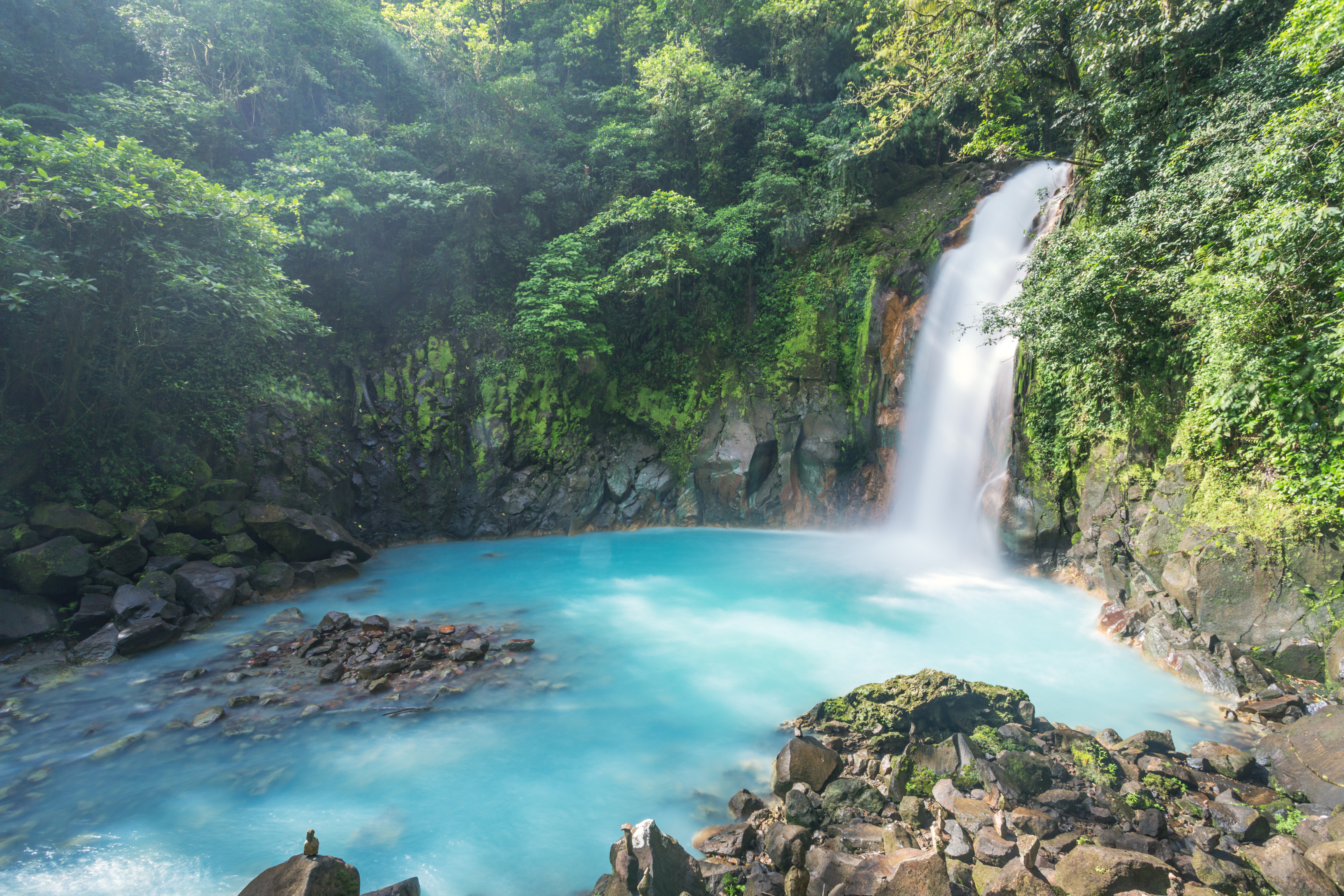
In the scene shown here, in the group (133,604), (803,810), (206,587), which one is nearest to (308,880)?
(803,810)

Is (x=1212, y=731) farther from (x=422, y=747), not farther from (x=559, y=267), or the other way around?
(x=559, y=267)

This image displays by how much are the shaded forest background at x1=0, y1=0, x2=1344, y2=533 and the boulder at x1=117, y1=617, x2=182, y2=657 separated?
2.88 meters

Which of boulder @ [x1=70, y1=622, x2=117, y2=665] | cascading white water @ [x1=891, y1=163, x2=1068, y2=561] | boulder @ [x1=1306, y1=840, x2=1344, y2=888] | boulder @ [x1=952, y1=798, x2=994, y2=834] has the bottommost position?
boulder @ [x1=70, y1=622, x2=117, y2=665]

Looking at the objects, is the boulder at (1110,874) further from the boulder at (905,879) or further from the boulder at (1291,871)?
the boulder at (905,879)

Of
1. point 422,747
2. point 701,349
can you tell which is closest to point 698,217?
point 701,349

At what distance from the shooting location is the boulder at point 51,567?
7.36m

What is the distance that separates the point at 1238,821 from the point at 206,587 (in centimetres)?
1218

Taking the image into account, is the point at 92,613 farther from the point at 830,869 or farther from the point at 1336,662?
the point at 1336,662

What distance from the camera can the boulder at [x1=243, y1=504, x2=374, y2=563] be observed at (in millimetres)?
10195

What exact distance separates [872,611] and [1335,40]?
840 cm

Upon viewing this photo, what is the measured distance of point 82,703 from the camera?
603 cm

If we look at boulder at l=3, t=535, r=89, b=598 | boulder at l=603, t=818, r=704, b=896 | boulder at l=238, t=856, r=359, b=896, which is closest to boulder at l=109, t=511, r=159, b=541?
boulder at l=3, t=535, r=89, b=598

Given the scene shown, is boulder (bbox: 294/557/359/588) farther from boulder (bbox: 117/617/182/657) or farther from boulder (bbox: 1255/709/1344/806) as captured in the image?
boulder (bbox: 1255/709/1344/806)

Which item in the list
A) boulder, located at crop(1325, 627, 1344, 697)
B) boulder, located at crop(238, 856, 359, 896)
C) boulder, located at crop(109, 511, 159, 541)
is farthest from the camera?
boulder, located at crop(109, 511, 159, 541)
